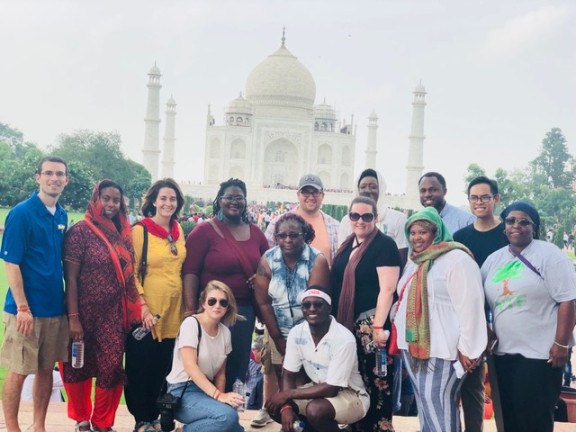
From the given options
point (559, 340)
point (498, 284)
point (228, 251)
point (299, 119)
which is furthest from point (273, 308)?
point (299, 119)

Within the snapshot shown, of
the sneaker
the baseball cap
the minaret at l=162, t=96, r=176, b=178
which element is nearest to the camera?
the sneaker

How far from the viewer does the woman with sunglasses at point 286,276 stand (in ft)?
11.7

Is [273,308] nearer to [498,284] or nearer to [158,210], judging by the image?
[158,210]

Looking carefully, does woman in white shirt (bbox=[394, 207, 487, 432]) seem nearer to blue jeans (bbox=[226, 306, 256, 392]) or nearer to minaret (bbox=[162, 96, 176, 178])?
blue jeans (bbox=[226, 306, 256, 392])

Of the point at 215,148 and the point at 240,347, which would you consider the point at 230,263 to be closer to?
the point at 240,347

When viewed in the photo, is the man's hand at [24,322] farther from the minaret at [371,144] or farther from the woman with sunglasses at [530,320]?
the minaret at [371,144]

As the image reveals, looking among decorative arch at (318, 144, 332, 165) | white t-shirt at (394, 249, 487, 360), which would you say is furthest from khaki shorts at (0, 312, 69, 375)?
decorative arch at (318, 144, 332, 165)

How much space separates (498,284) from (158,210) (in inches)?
63.9

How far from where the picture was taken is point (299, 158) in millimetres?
37625

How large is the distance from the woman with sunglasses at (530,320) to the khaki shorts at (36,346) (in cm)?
191

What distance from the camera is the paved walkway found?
3.73 meters

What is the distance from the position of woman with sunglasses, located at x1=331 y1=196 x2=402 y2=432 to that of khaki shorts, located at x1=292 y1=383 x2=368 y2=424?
0.13 meters

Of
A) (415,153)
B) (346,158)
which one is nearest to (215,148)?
(346,158)

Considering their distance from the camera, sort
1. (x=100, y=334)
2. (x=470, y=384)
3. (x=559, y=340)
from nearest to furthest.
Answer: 1. (x=559, y=340)
2. (x=470, y=384)
3. (x=100, y=334)
